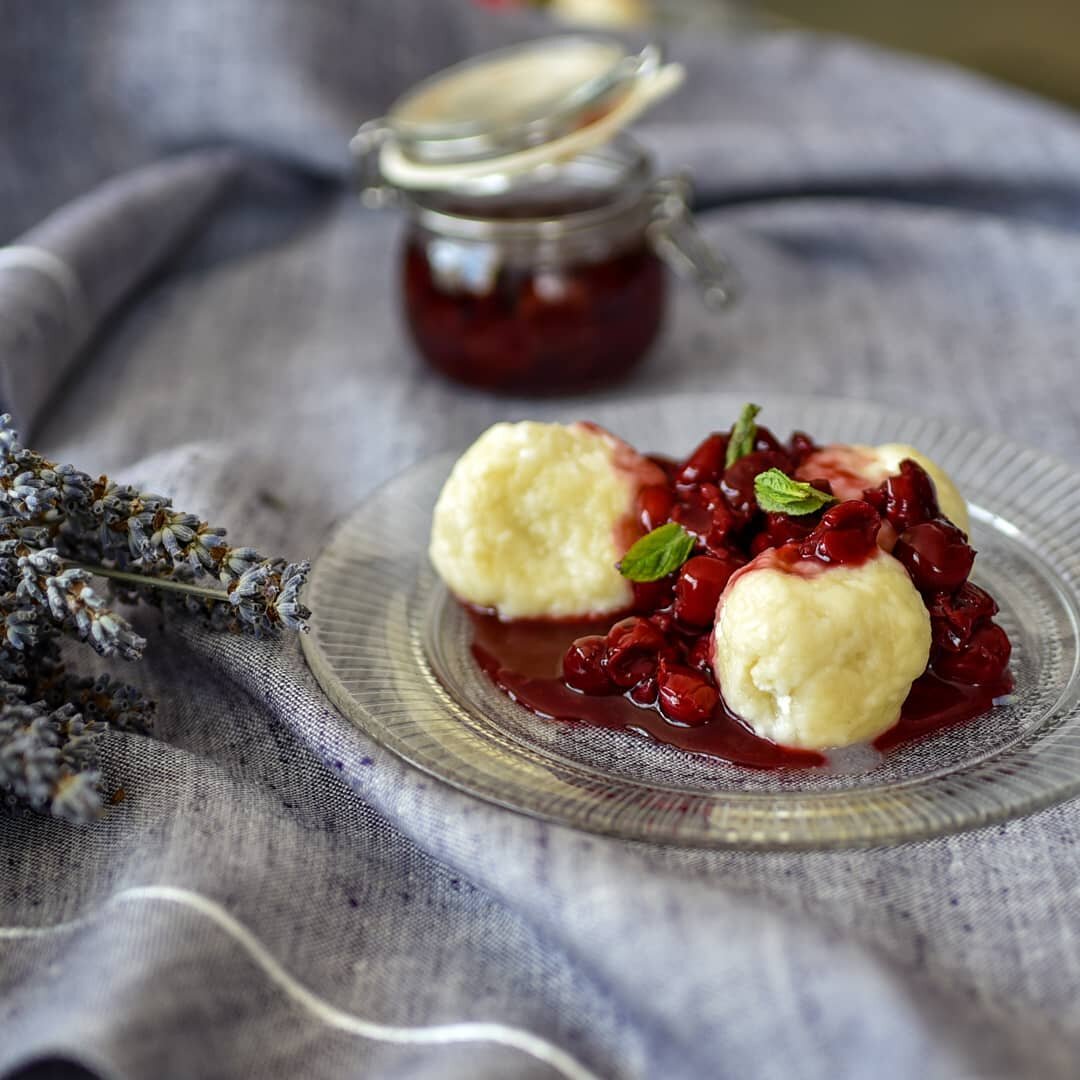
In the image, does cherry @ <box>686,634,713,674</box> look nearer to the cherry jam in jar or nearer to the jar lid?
the cherry jam in jar

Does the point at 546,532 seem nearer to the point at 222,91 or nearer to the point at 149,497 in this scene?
the point at 149,497

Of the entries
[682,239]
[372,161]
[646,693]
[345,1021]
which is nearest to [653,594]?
[646,693]

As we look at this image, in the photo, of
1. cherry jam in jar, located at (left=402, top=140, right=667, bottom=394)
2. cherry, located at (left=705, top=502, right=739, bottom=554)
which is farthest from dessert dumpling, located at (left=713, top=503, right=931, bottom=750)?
cherry jam in jar, located at (left=402, top=140, right=667, bottom=394)

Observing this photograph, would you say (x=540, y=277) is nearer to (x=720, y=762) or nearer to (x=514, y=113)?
(x=514, y=113)

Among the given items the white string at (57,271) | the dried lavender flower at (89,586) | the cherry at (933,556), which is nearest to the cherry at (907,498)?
the cherry at (933,556)

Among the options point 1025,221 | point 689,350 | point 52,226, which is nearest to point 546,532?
point 689,350
